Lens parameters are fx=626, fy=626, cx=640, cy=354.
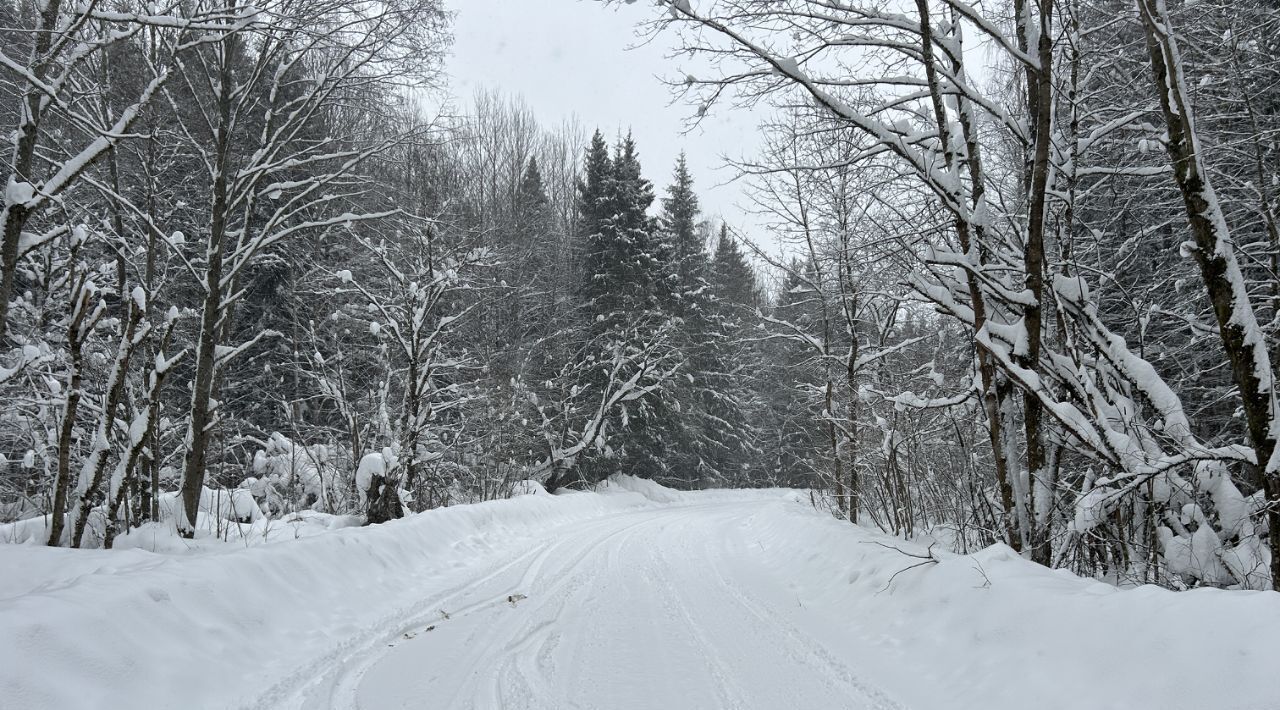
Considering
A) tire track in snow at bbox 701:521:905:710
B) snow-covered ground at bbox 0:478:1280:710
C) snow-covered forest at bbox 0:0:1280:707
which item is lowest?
tire track in snow at bbox 701:521:905:710

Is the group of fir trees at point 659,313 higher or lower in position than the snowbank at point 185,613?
higher

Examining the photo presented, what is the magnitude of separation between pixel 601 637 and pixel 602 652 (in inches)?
14.4

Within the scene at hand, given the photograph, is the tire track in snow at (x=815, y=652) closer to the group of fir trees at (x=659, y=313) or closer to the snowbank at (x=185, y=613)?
the snowbank at (x=185, y=613)

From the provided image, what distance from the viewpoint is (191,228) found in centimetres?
1472

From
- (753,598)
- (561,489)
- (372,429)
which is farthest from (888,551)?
(561,489)

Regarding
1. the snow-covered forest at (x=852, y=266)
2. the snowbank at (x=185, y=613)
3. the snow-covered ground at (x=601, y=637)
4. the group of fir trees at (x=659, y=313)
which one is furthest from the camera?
the group of fir trees at (x=659, y=313)

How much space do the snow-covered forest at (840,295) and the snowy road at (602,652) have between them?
0.15 meters

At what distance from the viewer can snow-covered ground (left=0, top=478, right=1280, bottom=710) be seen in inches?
111

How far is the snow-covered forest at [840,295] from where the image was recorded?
13.6 ft

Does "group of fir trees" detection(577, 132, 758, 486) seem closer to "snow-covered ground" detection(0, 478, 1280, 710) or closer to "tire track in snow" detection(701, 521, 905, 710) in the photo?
"tire track in snow" detection(701, 521, 905, 710)

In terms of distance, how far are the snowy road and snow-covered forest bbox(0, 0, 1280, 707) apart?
0.49 feet

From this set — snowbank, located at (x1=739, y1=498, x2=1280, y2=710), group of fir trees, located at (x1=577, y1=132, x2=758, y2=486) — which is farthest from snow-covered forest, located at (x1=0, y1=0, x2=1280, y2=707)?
group of fir trees, located at (x1=577, y1=132, x2=758, y2=486)

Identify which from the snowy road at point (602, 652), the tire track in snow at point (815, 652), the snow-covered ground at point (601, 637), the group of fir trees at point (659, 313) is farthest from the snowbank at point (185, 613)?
the group of fir trees at point (659, 313)

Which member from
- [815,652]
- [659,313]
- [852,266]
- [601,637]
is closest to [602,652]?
[601,637]
